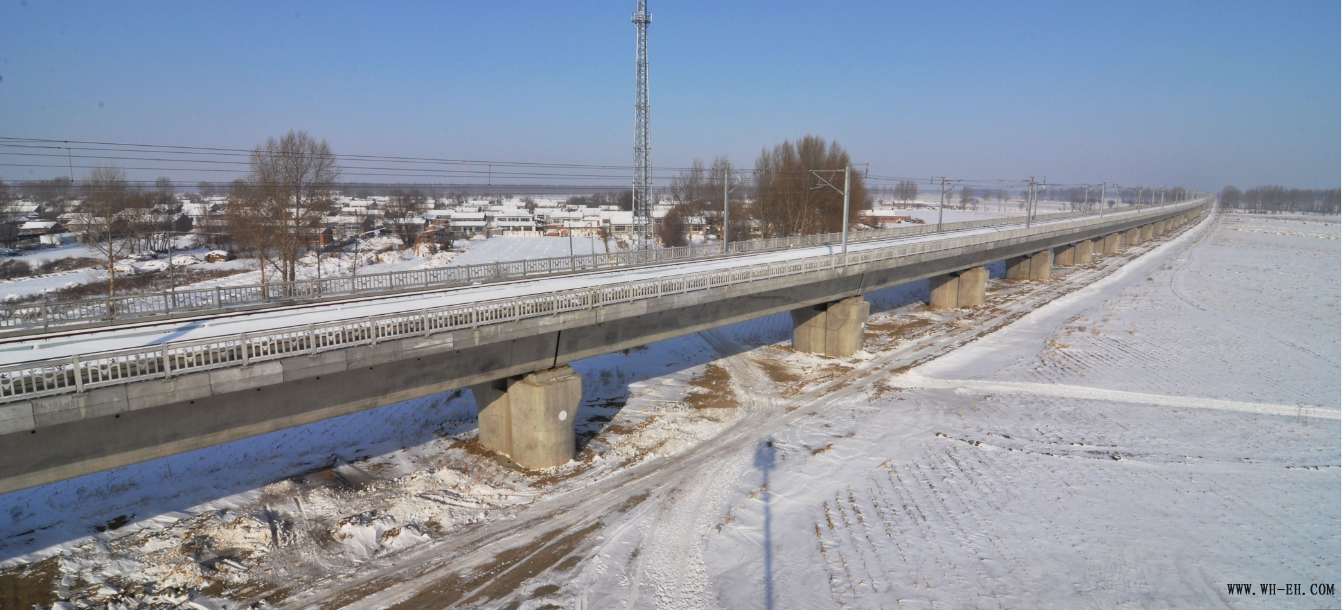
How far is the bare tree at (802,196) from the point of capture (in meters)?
65.6

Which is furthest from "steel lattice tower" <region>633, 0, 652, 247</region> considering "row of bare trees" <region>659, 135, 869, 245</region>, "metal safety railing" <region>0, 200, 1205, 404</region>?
"metal safety railing" <region>0, 200, 1205, 404</region>

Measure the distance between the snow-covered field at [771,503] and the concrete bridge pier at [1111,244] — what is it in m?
64.4

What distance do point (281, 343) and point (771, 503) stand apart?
12052 millimetres

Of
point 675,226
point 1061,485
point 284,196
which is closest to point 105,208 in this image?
point 284,196

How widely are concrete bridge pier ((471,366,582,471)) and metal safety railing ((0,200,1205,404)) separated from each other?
2.33 m

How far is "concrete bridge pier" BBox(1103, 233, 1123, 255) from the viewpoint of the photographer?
87.2 meters

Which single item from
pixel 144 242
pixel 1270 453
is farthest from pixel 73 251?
pixel 1270 453

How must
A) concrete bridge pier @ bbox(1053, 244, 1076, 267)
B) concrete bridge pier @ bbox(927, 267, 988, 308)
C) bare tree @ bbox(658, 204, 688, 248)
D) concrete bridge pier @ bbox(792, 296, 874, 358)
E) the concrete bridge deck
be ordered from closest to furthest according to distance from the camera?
the concrete bridge deck
concrete bridge pier @ bbox(792, 296, 874, 358)
concrete bridge pier @ bbox(927, 267, 988, 308)
concrete bridge pier @ bbox(1053, 244, 1076, 267)
bare tree @ bbox(658, 204, 688, 248)

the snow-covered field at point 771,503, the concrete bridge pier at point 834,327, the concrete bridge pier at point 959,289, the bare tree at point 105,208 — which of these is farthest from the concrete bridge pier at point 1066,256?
the bare tree at point 105,208

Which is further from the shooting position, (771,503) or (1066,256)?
(1066,256)

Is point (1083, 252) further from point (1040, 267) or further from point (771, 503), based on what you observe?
point (771, 503)

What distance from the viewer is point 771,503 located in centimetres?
1714

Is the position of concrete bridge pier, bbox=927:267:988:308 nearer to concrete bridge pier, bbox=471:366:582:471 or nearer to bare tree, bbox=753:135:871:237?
bare tree, bbox=753:135:871:237

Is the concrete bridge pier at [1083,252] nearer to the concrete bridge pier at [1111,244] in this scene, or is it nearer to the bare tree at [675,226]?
the concrete bridge pier at [1111,244]
